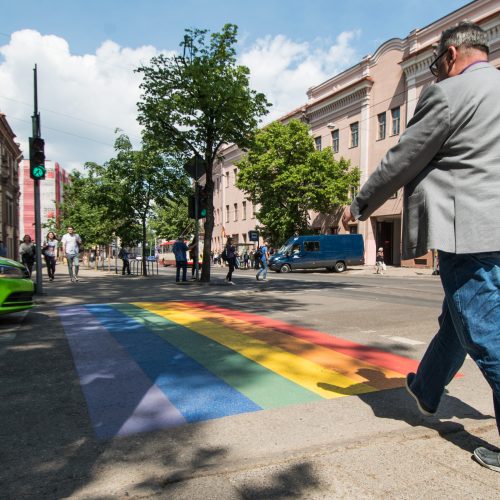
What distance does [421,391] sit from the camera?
8.78ft

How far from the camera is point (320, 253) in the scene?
1148 inches

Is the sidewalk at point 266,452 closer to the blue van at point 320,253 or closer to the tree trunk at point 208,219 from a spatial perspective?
the tree trunk at point 208,219

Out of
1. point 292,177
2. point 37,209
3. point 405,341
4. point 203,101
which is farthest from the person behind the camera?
point 292,177

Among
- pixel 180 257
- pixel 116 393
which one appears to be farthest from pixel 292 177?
pixel 116 393

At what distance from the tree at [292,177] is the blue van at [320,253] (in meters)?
3.43

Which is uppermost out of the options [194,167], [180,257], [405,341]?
[194,167]

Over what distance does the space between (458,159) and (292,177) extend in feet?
96.7

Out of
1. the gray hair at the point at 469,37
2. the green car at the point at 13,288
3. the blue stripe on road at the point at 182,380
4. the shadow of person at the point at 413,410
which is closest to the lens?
the gray hair at the point at 469,37

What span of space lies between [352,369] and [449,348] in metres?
1.89

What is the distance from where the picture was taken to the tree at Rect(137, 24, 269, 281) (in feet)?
47.2

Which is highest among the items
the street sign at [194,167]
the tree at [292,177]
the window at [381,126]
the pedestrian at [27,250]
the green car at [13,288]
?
the window at [381,126]

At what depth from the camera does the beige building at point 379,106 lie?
89.3 feet

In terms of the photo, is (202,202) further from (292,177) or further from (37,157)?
(292,177)

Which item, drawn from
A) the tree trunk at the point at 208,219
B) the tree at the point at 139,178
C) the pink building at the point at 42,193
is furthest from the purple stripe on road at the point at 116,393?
the pink building at the point at 42,193
